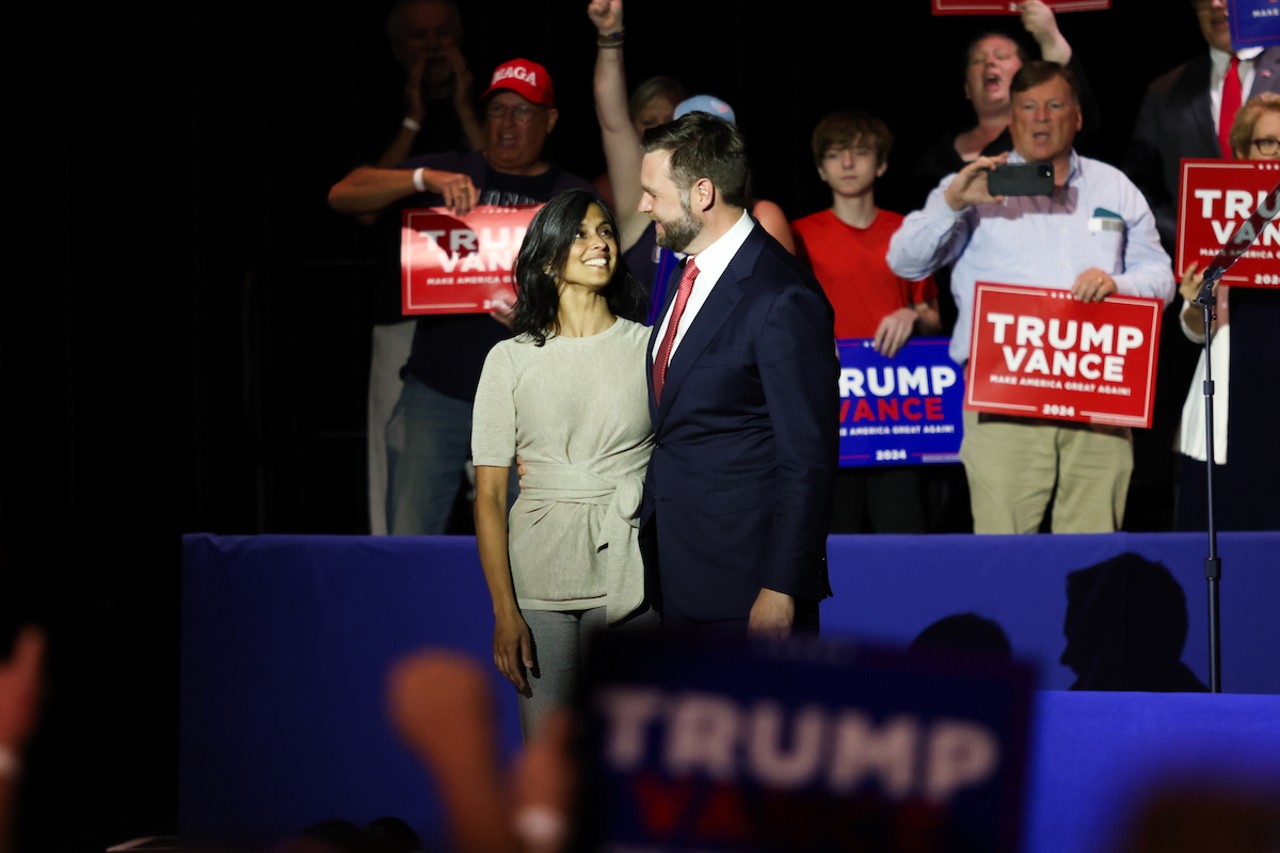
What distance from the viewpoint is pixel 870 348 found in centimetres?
550

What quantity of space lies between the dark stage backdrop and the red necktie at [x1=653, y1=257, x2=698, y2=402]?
2704 mm

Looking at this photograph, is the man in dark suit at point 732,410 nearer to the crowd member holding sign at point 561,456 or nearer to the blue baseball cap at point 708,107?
the crowd member holding sign at point 561,456

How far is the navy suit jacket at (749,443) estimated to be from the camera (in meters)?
3.09

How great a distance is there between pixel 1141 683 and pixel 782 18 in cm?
400

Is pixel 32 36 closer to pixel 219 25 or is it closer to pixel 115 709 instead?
pixel 219 25

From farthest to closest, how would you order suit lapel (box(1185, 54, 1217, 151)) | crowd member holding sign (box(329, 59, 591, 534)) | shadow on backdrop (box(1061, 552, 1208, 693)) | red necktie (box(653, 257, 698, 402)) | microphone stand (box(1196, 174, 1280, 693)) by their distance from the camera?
suit lapel (box(1185, 54, 1217, 151)), crowd member holding sign (box(329, 59, 591, 534)), shadow on backdrop (box(1061, 552, 1208, 693)), microphone stand (box(1196, 174, 1280, 693)), red necktie (box(653, 257, 698, 402))

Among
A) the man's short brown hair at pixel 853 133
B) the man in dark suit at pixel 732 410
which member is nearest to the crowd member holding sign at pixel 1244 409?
the man's short brown hair at pixel 853 133

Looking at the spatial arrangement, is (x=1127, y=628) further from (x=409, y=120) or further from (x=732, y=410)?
(x=409, y=120)

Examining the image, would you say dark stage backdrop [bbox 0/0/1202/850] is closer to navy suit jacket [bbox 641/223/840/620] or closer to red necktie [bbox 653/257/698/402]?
red necktie [bbox 653/257/698/402]

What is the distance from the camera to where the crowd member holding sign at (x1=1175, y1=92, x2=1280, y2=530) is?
5.20 m

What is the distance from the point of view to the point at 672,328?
11.0ft

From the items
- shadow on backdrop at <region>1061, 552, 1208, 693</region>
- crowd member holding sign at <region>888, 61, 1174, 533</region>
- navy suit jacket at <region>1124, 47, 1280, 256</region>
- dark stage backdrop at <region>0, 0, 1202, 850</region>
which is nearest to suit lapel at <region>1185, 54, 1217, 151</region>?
navy suit jacket at <region>1124, 47, 1280, 256</region>

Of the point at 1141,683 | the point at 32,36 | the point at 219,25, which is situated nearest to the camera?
the point at 1141,683

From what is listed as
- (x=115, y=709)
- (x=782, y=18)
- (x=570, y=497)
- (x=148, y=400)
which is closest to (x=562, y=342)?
(x=570, y=497)
